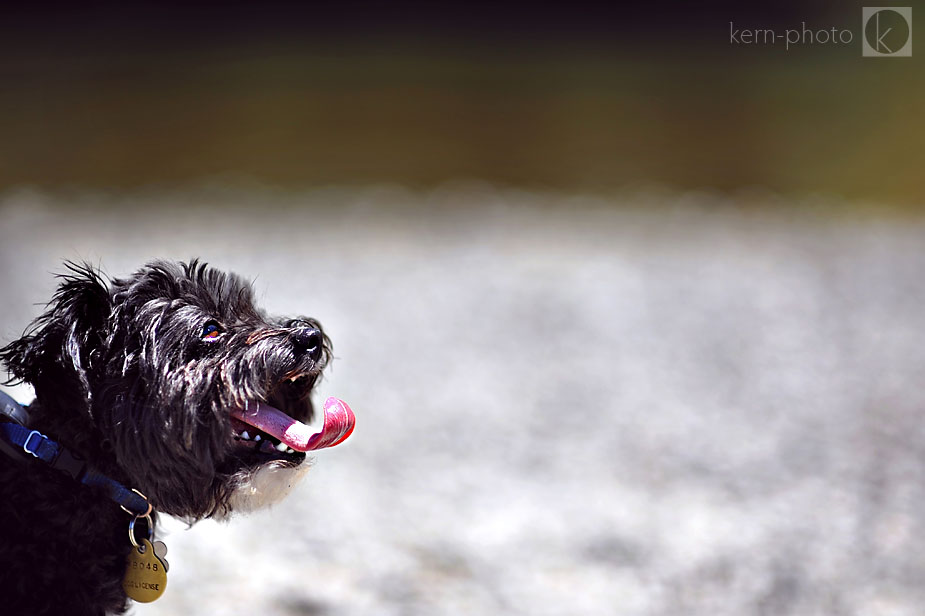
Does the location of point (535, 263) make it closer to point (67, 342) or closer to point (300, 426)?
point (300, 426)

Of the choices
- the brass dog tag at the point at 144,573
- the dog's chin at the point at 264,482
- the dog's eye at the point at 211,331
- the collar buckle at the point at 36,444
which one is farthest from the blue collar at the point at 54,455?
the dog's eye at the point at 211,331

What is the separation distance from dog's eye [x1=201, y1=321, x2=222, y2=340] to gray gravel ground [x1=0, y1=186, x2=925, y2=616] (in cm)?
155

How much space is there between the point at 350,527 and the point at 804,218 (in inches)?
320

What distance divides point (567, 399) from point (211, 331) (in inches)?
156

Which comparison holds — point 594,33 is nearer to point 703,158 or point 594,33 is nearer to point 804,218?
point 703,158

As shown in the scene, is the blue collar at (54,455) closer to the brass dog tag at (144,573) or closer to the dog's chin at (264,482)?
the brass dog tag at (144,573)

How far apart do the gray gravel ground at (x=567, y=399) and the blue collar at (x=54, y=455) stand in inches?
53.8

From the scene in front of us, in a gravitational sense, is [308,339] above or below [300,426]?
above

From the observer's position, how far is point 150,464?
7.49 feet

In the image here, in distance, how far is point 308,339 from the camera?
243 centimetres

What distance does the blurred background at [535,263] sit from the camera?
412cm

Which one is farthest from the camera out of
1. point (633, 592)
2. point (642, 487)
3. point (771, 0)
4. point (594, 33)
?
point (594, 33)

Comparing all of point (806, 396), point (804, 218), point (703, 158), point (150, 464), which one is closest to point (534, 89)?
point (703, 158)

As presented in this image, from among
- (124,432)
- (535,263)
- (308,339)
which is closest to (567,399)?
(535,263)
